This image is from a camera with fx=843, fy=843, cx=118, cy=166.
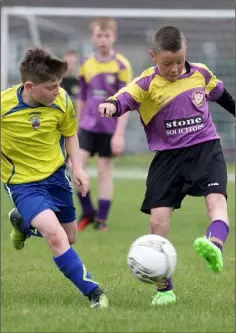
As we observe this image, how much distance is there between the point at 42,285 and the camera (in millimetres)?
6223

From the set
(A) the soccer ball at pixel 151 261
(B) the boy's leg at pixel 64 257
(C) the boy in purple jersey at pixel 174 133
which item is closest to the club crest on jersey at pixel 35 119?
(C) the boy in purple jersey at pixel 174 133

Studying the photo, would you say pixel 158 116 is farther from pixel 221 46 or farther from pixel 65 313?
pixel 221 46

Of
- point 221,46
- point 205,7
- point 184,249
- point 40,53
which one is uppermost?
point 205,7

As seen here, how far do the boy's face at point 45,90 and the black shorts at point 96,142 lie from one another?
16.1ft

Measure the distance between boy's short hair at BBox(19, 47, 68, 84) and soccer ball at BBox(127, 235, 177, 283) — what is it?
1249 mm

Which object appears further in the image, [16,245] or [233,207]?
[233,207]

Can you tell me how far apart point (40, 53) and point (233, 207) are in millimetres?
8093

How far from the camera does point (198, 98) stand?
19.6 ft

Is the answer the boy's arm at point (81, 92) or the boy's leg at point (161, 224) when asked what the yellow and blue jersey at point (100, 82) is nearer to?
the boy's arm at point (81, 92)

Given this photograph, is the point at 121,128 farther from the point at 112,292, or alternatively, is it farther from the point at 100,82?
the point at 112,292

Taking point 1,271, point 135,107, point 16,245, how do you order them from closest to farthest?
point 135,107 < point 16,245 < point 1,271

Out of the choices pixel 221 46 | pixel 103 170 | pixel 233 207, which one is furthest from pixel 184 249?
pixel 221 46

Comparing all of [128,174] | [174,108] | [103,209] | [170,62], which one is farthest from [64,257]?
[128,174]

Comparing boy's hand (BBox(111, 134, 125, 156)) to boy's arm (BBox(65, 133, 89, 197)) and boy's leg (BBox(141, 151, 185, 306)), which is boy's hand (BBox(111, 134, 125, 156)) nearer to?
boy's leg (BBox(141, 151, 185, 306))
